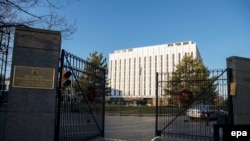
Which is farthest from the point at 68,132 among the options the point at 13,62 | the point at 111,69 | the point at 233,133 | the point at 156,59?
the point at 111,69

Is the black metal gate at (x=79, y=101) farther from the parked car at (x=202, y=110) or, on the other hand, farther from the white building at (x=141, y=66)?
the white building at (x=141, y=66)

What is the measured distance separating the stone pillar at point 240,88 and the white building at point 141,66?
103 meters

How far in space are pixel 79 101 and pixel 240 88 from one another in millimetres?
6323

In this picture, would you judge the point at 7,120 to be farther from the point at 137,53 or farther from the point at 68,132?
the point at 137,53

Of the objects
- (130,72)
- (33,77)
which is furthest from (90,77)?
(130,72)

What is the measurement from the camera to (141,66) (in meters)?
130

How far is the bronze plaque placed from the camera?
26.7 ft

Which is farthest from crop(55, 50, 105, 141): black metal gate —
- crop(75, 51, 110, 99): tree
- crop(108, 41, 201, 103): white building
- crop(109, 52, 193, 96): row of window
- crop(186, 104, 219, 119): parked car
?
crop(109, 52, 193, 96): row of window

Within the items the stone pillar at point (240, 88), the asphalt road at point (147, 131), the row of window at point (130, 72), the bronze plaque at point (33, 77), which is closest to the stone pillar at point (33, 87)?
the bronze plaque at point (33, 77)

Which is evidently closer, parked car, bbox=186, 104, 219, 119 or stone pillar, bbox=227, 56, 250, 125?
stone pillar, bbox=227, 56, 250, 125

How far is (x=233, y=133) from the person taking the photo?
665 cm

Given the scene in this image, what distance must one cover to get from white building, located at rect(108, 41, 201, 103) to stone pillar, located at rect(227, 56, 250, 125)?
4039 inches

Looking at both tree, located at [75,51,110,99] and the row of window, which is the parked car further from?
the row of window

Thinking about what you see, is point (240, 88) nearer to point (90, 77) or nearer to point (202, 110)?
point (202, 110)
